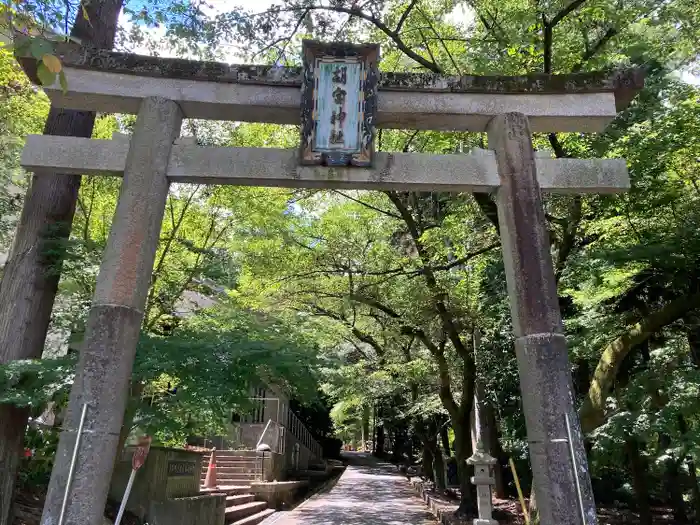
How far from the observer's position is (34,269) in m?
7.23

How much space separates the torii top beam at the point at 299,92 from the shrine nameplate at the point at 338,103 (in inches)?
8.0

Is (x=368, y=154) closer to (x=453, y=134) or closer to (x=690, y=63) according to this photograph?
(x=453, y=134)

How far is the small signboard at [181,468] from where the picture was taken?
31.3ft

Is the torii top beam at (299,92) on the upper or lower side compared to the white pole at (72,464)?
upper

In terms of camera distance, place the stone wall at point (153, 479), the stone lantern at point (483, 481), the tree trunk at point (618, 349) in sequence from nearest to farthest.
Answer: the tree trunk at point (618, 349)
the stone wall at point (153, 479)
the stone lantern at point (483, 481)

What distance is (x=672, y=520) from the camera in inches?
555

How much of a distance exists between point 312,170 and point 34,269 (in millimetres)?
4665

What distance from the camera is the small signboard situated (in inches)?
376

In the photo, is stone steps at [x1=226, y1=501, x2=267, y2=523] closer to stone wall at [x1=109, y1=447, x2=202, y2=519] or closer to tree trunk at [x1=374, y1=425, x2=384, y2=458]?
stone wall at [x1=109, y1=447, x2=202, y2=519]

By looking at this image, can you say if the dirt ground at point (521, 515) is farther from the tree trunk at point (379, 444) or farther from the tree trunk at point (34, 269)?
the tree trunk at point (379, 444)

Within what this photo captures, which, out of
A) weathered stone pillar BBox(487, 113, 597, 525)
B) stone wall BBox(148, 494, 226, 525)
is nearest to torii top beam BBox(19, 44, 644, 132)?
weathered stone pillar BBox(487, 113, 597, 525)

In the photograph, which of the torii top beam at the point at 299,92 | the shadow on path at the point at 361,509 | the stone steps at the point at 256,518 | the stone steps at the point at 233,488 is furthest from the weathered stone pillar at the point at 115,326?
the shadow on path at the point at 361,509

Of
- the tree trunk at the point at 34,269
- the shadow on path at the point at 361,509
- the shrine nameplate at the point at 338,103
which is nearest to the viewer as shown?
the shrine nameplate at the point at 338,103

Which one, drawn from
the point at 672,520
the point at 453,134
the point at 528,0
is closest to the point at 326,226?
the point at 453,134
